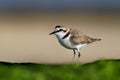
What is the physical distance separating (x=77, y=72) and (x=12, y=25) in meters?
1.36

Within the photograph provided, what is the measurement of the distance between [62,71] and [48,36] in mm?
849

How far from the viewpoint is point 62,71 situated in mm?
4211

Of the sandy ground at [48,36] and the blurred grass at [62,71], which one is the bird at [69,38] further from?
the sandy ground at [48,36]

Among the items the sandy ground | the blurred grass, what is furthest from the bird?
the sandy ground

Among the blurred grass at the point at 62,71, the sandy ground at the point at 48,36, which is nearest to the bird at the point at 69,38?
the blurred grass at the point at 62,71

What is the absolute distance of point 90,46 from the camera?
15.7 feet

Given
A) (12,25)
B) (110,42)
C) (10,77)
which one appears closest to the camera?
(10,77)

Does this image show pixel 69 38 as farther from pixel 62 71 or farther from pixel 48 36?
pixel 48 36

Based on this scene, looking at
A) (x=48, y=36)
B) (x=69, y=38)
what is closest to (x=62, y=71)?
(x=69, y=38)

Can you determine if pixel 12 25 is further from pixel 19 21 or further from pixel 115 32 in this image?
pixel 115 32

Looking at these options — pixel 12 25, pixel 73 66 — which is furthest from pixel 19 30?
pixel 73 66

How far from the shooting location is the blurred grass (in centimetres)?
410

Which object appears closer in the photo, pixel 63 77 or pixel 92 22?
pixel 63 77

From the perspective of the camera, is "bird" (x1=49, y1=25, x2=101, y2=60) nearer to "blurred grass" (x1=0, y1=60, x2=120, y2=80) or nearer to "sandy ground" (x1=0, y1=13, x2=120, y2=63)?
"blurred grass" (x1=0, y1=60, x2=120, y2=80)
